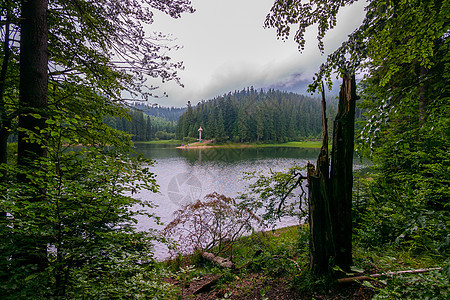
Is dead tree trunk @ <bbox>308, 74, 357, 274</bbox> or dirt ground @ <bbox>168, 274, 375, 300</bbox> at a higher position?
dead tree trunk @ <bbox>308, 74, 357, 274</bbox>

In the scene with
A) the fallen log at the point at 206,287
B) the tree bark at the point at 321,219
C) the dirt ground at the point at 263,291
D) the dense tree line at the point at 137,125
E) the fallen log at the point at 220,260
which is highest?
the dense tree line at the point at 137,125

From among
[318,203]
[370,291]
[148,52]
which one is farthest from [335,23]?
[370,291]

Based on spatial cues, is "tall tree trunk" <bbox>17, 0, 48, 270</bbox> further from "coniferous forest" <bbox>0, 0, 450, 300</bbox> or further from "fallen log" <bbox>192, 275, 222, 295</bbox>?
"fallen log" <bbox>192, 275, 222, 295</bbox>

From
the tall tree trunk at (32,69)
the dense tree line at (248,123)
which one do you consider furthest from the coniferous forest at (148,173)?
the dense tree line at (248,123)

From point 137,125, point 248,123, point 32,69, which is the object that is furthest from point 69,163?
point 248,123

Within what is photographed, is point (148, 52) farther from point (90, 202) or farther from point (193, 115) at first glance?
point (193, 115)

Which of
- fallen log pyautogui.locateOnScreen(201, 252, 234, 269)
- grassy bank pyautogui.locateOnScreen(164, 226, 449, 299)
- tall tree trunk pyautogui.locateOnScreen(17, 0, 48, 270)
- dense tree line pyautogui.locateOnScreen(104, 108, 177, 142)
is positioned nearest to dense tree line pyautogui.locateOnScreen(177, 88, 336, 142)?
dense tree line pyautogui.locateOnScreen(104, 108, 177, 142)

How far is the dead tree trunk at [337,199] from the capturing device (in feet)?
9.45

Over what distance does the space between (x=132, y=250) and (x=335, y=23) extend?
4.91m

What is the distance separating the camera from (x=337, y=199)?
2920mm

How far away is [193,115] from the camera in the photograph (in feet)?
258

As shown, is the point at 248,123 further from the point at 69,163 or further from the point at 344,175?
the point at 69,163

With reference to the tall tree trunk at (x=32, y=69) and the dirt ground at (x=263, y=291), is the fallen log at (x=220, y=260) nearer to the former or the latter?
the dirt ground at (x=263, y=291)

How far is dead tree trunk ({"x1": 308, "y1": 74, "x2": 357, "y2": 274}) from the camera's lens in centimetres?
288
